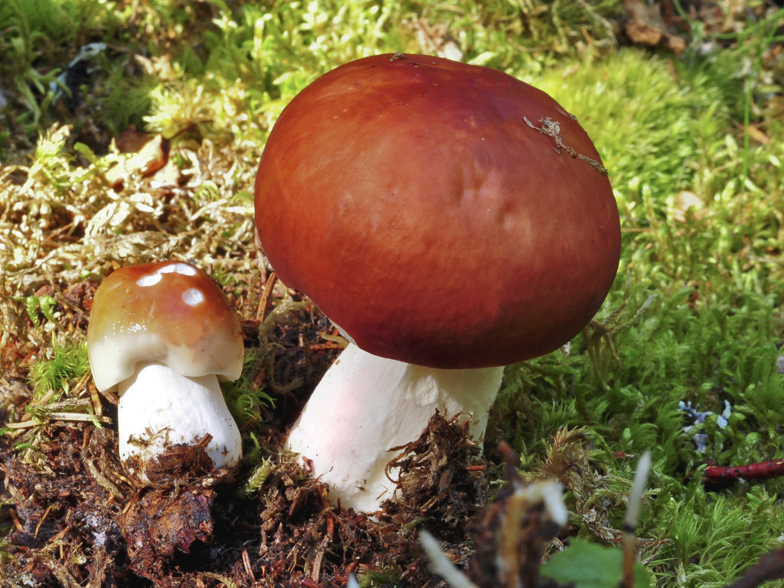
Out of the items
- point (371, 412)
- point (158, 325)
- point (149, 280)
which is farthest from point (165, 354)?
point (371, 412)

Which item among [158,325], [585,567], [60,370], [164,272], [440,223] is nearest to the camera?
[585,567]

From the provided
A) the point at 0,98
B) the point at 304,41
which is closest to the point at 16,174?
the point at 0,98

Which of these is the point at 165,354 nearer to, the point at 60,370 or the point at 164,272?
the point at 164,272

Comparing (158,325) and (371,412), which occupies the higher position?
(158,325)

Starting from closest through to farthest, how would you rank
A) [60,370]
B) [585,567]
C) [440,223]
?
[585,567] < [440,223] < [60,370]

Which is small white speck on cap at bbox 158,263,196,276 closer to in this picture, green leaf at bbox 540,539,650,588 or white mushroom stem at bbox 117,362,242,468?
white mushroom stem at bbox 117,362,242,468

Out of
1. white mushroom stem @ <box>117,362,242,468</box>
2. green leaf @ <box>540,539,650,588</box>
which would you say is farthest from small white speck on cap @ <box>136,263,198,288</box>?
green leaf @ <box>540,539,650,588</box>

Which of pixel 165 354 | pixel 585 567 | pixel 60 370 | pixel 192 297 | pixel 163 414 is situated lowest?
pixel 60 370

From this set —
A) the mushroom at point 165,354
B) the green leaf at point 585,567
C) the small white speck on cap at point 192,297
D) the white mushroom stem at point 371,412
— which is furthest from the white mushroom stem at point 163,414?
the green leaf at point 585,567
